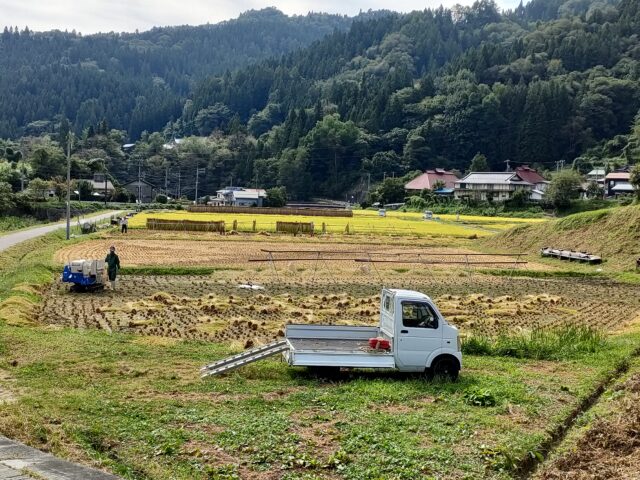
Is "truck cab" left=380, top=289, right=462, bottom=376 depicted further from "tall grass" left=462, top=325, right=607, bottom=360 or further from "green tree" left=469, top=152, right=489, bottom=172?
"green tree" left=469, top=152, right=489, bottom=172

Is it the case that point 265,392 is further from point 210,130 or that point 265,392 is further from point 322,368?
point 210,130

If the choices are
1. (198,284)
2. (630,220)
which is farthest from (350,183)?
(198,284)

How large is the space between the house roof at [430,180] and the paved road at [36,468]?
331 ft

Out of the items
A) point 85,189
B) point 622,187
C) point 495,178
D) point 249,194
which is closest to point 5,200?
point 85,189

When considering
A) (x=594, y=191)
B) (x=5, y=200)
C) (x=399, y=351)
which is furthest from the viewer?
(x=594, y=191)

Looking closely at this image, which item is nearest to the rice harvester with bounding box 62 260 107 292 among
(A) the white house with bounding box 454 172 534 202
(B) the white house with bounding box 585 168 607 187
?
(A) the white house with bounding box 454 172 534 202

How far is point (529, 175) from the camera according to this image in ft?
334

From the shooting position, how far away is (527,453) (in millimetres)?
8180

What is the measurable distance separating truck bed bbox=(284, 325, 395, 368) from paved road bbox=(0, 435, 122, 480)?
546cm

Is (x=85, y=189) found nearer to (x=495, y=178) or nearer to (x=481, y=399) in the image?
(x=495, y=178)

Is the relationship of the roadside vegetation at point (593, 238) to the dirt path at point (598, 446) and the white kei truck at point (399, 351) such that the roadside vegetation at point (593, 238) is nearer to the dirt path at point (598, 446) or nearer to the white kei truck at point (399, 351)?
the white kei truck at point (399, 351)

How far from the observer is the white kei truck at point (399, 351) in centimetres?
1112

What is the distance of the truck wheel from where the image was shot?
11.6 metres

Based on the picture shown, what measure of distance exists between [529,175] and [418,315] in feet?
315
